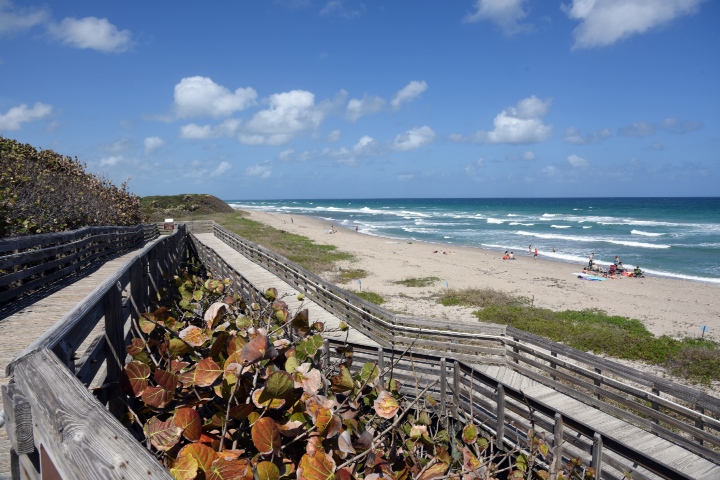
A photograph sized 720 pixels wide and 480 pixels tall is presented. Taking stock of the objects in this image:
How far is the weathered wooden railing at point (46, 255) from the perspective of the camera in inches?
310

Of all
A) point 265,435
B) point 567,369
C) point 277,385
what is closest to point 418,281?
point 567,369

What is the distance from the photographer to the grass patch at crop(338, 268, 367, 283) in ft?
95.0

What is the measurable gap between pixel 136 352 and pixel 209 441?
0.86 meters

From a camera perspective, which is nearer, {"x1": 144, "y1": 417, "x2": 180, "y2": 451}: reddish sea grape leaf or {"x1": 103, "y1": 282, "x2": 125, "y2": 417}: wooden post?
{"x1": 144, "y1": 417, "x2": 180, "y2": 451}: reddish sea grape leaf

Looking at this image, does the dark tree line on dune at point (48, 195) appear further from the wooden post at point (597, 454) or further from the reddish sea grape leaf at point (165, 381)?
the wooden post at point (597, 454)

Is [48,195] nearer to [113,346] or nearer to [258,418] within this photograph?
[113,346]

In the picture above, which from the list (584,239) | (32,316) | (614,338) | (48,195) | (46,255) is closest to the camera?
(32,316)

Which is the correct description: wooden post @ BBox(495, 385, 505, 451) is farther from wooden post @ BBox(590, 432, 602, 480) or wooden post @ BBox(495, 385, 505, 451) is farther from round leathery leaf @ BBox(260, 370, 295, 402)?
round leathery leaf @ BBox(260, 370, 295, 402)

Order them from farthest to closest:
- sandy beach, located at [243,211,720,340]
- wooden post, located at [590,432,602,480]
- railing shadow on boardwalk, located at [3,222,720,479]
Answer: sandy beach, located at [243,211,720,340] < wooden post, located at [590,432,602,480] < railing shadow on boardwalk, located at [3,222,720,479]

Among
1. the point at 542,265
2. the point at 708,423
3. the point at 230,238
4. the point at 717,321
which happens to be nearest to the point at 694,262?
the point at 542,265

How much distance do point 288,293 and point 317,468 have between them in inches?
469

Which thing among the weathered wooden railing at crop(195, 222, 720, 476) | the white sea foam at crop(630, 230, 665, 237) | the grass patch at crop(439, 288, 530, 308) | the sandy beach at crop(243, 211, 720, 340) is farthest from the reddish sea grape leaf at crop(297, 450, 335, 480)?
the white sea foam at crop(630, 230, 665, 237)

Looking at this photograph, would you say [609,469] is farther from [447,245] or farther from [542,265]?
[447,245]

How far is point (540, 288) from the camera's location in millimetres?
28062
